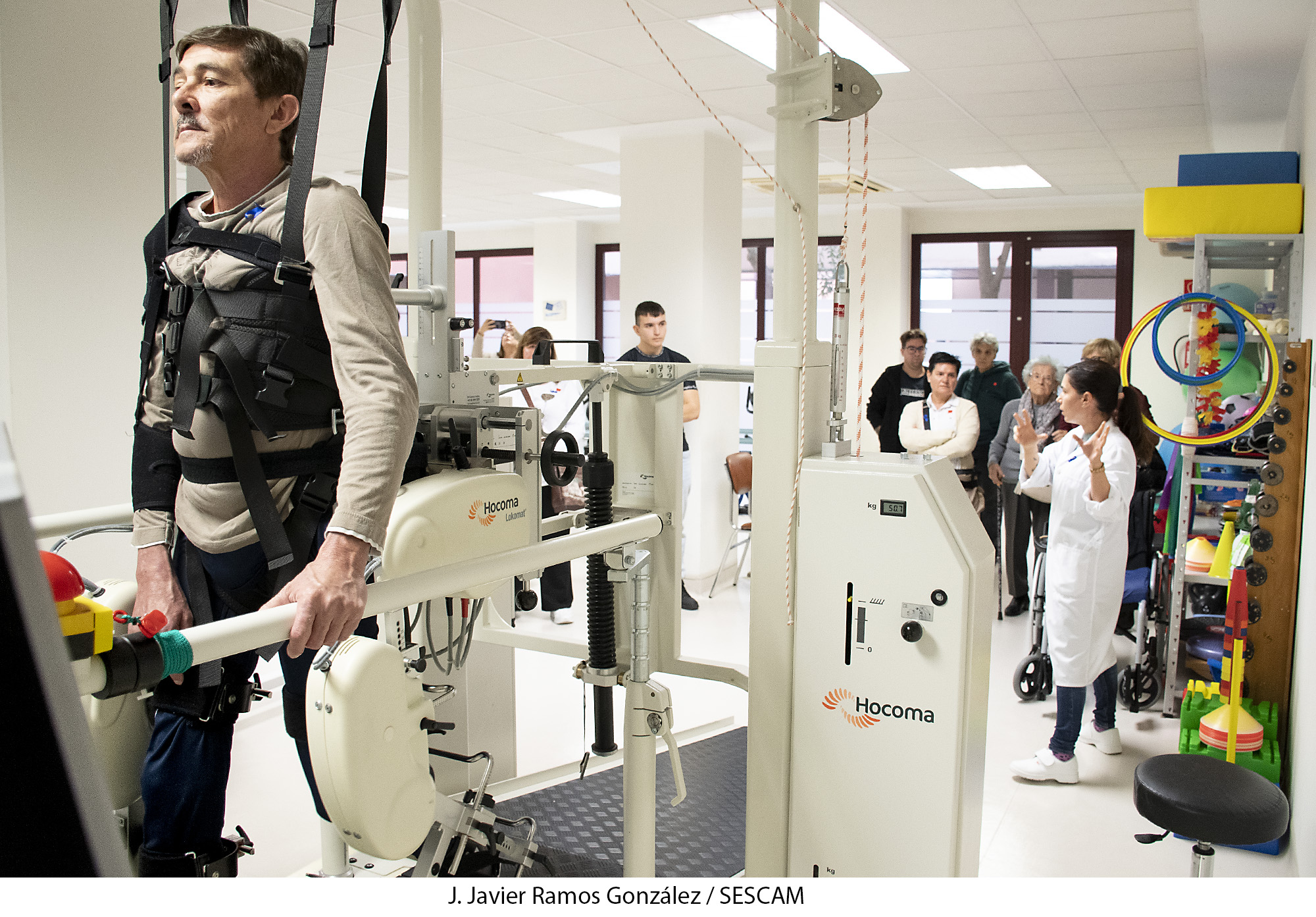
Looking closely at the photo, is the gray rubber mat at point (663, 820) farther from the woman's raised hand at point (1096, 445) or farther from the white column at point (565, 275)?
the white column at point (565, 275)

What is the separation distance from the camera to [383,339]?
51.9 inches

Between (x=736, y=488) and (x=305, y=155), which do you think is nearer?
(x=305, y=155)

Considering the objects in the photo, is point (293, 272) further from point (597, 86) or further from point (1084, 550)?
point (597, 86)

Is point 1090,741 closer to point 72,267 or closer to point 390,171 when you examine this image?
point 72,267

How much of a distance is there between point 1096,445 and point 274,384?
9.10ft

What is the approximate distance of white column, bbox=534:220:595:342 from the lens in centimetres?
1136

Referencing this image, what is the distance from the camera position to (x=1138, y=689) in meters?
4.14

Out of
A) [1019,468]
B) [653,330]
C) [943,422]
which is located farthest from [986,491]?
[653,330]

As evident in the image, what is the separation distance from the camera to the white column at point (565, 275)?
1136 centimetres

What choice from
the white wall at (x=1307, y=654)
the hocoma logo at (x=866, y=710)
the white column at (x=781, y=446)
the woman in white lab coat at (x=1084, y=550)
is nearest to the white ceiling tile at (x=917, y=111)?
the white wall at (x=1307, y=654)

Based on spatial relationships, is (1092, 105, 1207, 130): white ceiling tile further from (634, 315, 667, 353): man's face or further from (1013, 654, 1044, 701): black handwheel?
(1013, 654, 1044, 701): black handwheel

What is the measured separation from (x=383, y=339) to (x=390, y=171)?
717cm
